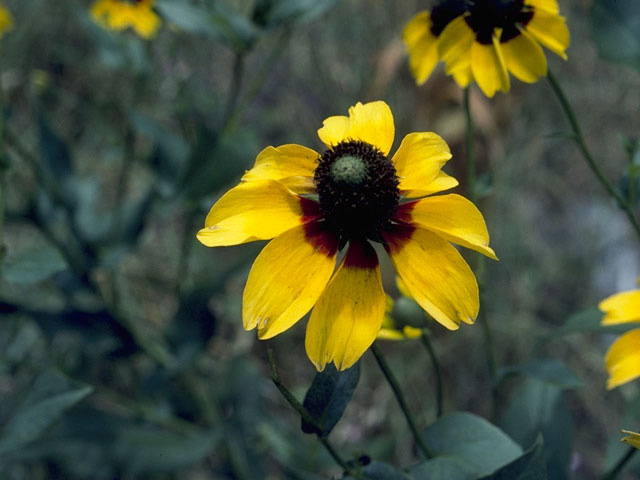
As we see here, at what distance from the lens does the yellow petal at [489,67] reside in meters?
0.79

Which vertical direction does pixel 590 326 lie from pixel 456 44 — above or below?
below

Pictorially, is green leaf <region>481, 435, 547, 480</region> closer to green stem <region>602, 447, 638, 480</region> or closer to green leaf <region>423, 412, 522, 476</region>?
green leaf <region>423, 412, 522, 476</region>

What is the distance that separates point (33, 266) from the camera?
958 mm

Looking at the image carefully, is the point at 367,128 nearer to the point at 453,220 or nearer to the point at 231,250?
the point at 453,220

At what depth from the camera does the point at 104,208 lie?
7.34ft

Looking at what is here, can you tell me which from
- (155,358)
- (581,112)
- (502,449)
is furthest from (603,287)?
(502,449)

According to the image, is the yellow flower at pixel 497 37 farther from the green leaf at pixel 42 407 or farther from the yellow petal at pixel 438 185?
the green leaf at pixel 42 407

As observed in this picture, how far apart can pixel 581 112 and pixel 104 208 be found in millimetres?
1576

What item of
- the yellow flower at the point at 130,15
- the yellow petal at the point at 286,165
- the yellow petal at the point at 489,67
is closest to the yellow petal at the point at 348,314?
the yellow petal at the point at 286,165

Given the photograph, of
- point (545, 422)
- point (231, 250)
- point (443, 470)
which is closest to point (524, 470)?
point (443, 470)

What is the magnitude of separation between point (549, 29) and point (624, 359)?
388 millimetres

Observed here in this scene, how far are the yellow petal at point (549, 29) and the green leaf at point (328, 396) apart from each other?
0.46 m

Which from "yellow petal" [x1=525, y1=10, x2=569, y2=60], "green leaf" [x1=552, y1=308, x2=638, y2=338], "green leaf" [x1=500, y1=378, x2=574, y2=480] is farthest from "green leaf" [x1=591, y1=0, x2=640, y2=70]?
"green leaf" [x1=500, y1=378, x2=574, y2=480]

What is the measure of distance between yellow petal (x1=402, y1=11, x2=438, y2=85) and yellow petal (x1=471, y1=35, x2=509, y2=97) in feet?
0.26
